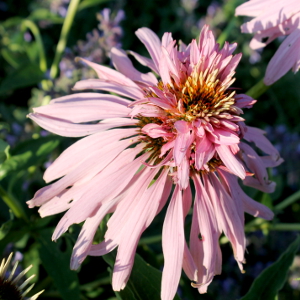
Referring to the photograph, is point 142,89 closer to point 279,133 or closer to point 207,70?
point 207,70

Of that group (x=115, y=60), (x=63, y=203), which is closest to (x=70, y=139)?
Result: (x=115, y=60)

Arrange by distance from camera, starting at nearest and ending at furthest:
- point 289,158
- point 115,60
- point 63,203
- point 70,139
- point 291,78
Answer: point 63,203 → point 115,60 → point 70,139 → point 289,158 → point 291,78

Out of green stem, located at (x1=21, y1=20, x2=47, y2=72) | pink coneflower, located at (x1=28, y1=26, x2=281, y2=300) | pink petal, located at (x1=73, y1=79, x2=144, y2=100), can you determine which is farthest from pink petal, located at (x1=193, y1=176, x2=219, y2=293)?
green stem, located at (x1=21, y1=20, x2=47, y2=72)

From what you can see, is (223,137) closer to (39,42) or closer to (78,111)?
(78,111)

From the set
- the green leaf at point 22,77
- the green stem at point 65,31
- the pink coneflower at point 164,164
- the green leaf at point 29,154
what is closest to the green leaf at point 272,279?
the pink coneflower at point 164,164

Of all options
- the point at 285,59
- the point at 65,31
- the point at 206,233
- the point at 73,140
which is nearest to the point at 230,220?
the point at 206,233

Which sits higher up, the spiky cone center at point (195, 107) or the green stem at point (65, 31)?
the green stem at point (65, 31)

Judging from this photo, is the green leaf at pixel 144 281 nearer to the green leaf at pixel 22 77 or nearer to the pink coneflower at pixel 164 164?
the pink coneflower at pixel 164 164
